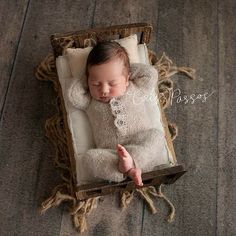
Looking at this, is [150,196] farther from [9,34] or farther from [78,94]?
[9,34]

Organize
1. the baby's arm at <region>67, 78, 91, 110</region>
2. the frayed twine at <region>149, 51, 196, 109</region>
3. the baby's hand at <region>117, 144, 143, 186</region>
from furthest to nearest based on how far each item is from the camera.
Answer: the frayed twine at <region>149, 51, 196, 109</region> → the baby's arm at <region>67, 78, 91, 110</region> → the baby's hand at <region>117, 144, 143, 186</region>

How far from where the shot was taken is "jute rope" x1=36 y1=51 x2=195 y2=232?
108 centimetres

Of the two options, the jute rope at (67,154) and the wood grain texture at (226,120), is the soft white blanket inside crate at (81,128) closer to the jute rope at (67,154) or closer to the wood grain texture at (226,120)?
the jute rope at (67,154)

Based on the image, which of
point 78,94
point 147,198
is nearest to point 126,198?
point 147,198

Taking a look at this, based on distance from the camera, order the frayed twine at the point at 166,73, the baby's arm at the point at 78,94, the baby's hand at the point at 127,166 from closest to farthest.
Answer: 1. the baby's hand at the point at 127,166
2. the baby's arm at the point at 78,94
3. the frayed twine at the point at 166,73

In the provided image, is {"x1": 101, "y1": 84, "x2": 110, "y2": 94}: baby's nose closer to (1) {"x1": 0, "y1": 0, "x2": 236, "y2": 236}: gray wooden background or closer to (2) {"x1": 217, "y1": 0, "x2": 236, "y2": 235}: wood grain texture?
(1) {"x1": 0, "y1": 0, "x2": 236, "y2": 236}: gray wooden background

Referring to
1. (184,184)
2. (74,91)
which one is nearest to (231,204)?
(184,184)

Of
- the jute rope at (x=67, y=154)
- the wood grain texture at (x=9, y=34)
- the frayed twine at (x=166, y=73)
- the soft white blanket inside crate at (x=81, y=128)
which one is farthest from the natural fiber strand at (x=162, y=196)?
the wood grain texture at (x=9, y=34)

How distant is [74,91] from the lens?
3.41ft

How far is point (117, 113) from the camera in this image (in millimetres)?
1016

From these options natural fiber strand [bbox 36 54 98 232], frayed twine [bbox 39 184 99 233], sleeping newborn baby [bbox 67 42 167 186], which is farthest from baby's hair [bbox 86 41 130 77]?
frayed twine [bbox 39 184 99 233]

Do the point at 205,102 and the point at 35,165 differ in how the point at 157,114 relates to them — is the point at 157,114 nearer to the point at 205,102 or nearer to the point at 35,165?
the point at 205,102

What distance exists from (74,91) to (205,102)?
0.44 metres

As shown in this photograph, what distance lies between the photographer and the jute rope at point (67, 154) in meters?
1.08
